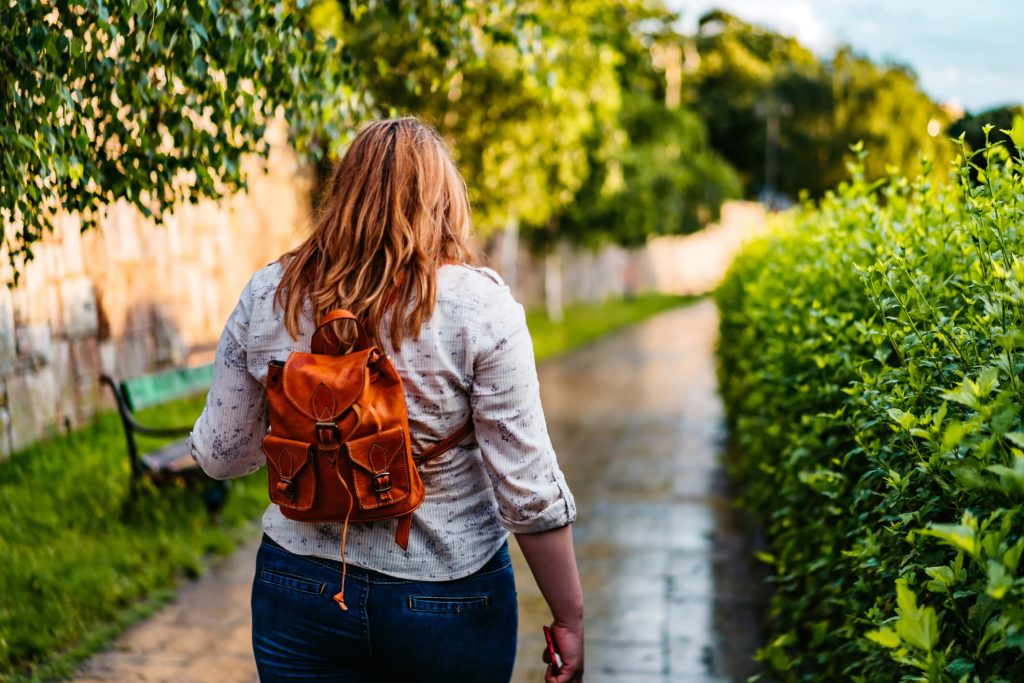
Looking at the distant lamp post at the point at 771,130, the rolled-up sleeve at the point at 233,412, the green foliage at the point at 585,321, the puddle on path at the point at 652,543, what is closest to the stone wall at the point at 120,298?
the puddle on path at the point at 652,543

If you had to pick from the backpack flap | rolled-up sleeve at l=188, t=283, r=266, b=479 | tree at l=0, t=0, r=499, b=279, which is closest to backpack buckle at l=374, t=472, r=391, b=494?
the backpack flap

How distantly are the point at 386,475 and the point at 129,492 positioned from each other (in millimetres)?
4214

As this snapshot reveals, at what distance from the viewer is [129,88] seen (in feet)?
11.5

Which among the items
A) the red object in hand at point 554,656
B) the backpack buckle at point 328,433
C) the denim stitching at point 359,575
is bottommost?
the red object in hand at point 554,656

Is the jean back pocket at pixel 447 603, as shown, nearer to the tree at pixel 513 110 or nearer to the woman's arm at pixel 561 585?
the woman's arm at pixel 561 585

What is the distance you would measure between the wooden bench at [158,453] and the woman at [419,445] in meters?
3.26

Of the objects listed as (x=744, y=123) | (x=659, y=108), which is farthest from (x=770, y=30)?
(x=659, y=108)

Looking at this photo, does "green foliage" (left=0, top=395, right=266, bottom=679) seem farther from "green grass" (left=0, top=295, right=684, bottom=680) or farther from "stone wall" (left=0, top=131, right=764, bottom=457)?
"stone wall" (left=0, top=131, right=764, bottom=457)

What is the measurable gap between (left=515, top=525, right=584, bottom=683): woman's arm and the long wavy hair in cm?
49

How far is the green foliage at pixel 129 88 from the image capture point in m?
2.89

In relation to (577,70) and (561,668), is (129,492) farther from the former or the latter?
(577,70)

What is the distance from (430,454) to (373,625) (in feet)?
1.11

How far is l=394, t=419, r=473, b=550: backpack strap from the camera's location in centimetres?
194

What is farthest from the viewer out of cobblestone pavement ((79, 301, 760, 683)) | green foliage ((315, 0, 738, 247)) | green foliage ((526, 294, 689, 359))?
green foliage ((526, 294, 689, 359))
